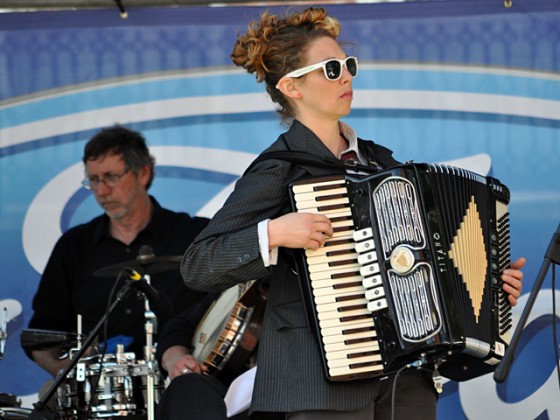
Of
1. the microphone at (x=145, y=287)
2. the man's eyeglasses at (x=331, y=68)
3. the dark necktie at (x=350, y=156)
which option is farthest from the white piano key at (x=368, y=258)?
the microphone at (x=145, y=287)

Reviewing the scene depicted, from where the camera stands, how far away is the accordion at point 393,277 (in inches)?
113

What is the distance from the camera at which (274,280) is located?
121 inches

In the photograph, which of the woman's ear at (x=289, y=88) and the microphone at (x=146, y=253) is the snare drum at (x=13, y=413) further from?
the woman's ear at (x=289, y=88)

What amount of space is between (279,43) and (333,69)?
20 cm

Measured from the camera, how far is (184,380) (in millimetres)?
4066

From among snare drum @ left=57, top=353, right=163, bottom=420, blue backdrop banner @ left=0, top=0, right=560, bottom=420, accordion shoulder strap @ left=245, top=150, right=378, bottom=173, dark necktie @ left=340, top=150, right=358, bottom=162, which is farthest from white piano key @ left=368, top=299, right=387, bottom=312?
blue backdrop banner @ left=0, top=0, right=560, bottom=420

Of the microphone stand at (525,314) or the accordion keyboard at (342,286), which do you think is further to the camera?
the accordion keyboard at (342,286)

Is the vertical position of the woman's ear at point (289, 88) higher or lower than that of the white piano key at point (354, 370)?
higher

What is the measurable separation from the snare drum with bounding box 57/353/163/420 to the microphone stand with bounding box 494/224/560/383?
82.7 inches

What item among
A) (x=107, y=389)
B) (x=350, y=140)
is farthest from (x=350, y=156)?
(x=107, y=389)

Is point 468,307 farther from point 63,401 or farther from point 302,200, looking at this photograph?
point 63,401

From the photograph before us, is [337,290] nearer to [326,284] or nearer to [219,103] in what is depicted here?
[326,284]

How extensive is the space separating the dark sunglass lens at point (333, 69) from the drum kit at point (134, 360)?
1.22 meters

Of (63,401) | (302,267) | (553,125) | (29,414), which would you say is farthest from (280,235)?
(553,125)
